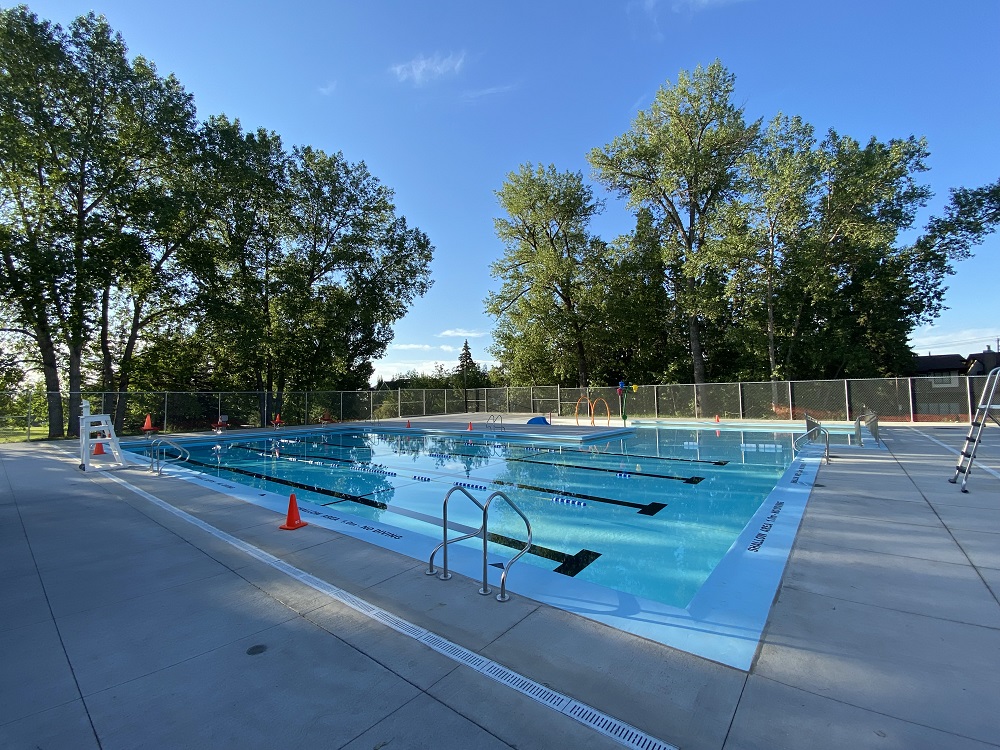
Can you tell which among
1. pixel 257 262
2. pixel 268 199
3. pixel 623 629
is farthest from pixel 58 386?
pixel 623 629

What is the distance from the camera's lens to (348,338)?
1137 inches

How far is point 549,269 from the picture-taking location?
28859 millimetres

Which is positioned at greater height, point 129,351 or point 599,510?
point 129,351

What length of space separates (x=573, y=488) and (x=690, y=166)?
24895mm

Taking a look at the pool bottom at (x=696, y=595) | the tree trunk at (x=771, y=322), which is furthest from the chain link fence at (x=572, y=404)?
the pool bottom at (x=696, y=595)

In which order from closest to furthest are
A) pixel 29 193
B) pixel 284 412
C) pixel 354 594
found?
pixel 354 594
pixel 29 193
pixel 284 412

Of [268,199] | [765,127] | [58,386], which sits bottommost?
[58,386]

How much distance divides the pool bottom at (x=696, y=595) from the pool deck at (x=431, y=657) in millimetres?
121

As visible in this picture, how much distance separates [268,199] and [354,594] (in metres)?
26.4

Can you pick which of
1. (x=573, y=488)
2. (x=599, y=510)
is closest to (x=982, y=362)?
(x=573, y=488)

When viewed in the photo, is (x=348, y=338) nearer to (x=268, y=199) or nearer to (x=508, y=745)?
(x=268, y=199)

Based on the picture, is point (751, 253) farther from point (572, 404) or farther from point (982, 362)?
point (982, 362)

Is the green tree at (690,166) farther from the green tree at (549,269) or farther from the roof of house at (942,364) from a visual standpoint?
the roof of house at (942,364)

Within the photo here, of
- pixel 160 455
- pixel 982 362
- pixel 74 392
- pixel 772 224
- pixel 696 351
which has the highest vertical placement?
pixel 772 224
